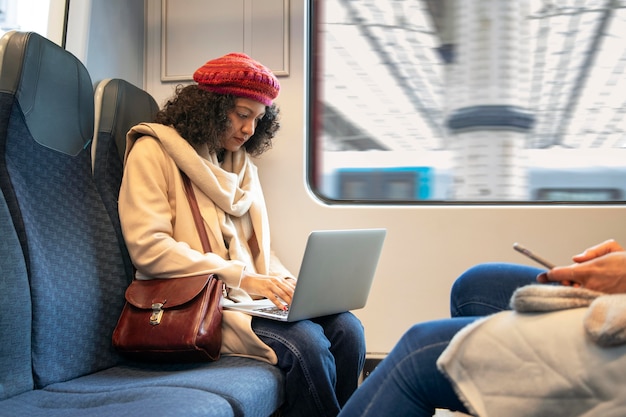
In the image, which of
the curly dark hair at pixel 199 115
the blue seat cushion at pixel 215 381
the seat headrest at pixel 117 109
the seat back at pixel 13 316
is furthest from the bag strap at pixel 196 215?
the seat back at pixel 13 316

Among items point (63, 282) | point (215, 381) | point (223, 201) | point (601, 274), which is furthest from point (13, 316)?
point (601, 274)

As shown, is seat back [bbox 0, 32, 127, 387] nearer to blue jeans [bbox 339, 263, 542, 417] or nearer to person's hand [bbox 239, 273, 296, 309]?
person's hand [bbox 239, 273, 296, 309]

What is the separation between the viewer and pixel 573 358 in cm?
99

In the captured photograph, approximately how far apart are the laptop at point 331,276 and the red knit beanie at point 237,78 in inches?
25.0

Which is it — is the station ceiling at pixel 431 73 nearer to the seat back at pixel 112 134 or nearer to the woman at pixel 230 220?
the woman at pixel 230 220

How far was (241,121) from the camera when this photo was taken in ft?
7.30

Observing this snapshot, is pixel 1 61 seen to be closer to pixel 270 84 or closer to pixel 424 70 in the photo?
pixel 270 84

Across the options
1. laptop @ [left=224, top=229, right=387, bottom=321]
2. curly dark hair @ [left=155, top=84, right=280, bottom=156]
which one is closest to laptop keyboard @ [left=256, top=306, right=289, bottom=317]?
laptop @ [left=224, top=229, right=387, bottom=321]

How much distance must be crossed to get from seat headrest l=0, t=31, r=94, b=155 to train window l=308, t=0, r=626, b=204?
37.1 inches

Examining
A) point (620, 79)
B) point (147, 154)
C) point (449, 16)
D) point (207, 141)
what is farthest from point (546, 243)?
point (147, 154)

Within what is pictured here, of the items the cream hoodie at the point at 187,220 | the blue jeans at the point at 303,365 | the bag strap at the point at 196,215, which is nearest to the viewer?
the blue jeans at the point at 303,365

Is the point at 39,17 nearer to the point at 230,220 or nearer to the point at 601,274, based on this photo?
the point at 230,220

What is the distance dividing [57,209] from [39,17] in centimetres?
87

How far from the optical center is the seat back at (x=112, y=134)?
6.63ft
